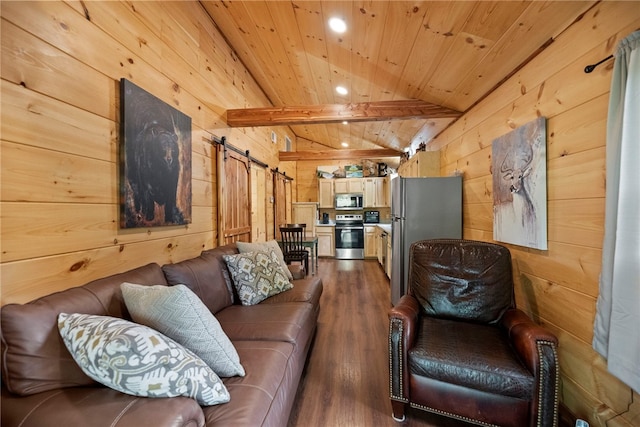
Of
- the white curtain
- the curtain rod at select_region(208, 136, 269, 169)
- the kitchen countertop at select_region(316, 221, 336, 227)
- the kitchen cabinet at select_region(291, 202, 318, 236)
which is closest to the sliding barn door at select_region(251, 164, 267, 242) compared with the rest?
the curtain rod at select_region(208, 136, 269, 169)

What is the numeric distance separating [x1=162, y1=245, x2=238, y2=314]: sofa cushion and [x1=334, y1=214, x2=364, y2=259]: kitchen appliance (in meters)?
4.29

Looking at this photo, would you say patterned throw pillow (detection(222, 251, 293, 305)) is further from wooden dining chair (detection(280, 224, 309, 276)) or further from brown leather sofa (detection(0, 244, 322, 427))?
wooden dining chair (detection(280, 224, 309, 276))

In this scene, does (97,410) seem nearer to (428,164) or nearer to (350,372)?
(350,372)

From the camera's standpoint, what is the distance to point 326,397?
5.62 ft

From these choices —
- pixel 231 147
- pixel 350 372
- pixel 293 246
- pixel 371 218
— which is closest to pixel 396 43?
pixel 231 147

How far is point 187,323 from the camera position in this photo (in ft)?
3.51

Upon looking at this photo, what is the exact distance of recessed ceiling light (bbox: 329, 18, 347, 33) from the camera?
203 cm

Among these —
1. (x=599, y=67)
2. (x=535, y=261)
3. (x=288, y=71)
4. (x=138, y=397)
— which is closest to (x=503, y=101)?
(x=599, y=67)

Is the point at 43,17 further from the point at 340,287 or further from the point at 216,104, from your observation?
the point at 340,287

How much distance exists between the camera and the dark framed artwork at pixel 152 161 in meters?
1.55

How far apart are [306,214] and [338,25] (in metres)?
4.67

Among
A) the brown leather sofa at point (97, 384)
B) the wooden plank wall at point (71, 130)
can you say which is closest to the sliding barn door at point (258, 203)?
the wooden plank wall at point (71, 130)

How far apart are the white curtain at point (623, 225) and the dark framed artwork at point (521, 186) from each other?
0.48 metres

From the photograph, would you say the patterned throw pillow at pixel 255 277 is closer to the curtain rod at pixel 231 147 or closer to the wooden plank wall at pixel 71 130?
the wooden plank wall at pixel 71 130
